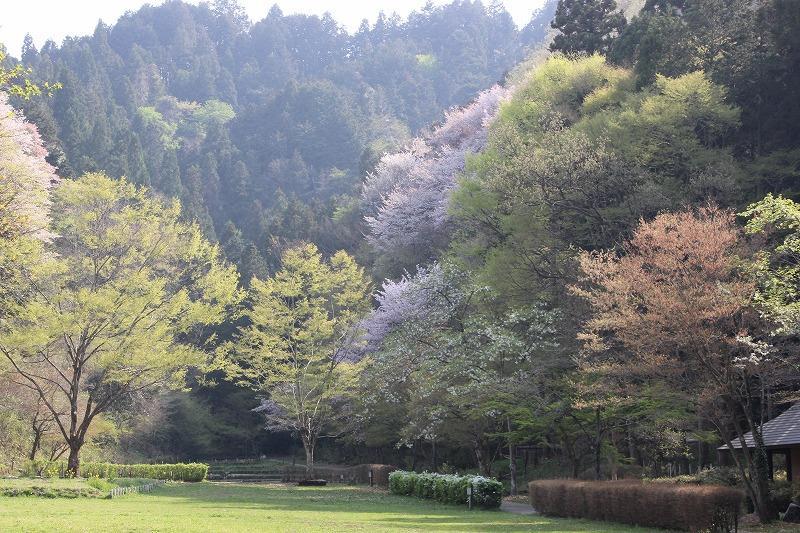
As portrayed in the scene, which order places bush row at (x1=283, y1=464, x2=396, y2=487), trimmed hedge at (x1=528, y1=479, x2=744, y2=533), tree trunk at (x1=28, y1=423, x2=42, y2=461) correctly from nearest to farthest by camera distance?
1. trimmed hedge at (x1=528, y1=479, x2=744, y2=533)
2. tree trunk at (x1=28, y1=423, x2=42, y2=461)
3. bush row at (x1=283, y1=464, x2=396, y2=487)

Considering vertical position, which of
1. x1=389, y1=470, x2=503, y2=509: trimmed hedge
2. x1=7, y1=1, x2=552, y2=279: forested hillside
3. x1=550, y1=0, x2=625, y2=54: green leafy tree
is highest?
x1=7, y1=1, x2=552, y2=279: forested hillside

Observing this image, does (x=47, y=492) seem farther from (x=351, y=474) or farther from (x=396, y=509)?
(x=351, y=474)

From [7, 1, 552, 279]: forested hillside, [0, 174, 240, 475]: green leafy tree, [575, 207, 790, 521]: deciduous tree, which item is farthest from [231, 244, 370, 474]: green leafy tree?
[7, 1, 552, 279]: forested hillside

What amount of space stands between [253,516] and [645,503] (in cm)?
887

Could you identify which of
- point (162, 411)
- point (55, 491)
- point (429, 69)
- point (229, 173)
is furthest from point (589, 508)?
point (429, 69)

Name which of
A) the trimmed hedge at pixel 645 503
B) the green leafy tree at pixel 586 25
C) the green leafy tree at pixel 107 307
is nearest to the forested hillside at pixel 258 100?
the green leafy tree at pixel 586 25

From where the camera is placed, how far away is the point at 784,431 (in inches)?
940

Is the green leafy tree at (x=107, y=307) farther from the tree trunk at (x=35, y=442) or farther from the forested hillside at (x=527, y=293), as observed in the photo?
the tree trunk at (x=35, y=442)

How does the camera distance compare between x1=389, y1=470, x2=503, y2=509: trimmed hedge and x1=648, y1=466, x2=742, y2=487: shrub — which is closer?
x1=648, y1=466, x2=742, y2=487: shrub

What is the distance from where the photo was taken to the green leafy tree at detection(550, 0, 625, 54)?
45.2 metres

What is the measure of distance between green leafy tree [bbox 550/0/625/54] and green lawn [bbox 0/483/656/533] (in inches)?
1089

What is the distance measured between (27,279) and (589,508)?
22.8m

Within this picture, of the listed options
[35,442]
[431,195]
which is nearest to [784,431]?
[35,442]

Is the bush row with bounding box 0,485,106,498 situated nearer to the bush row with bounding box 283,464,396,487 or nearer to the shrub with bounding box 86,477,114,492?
the shrub with bounding box 86,477,114,492
